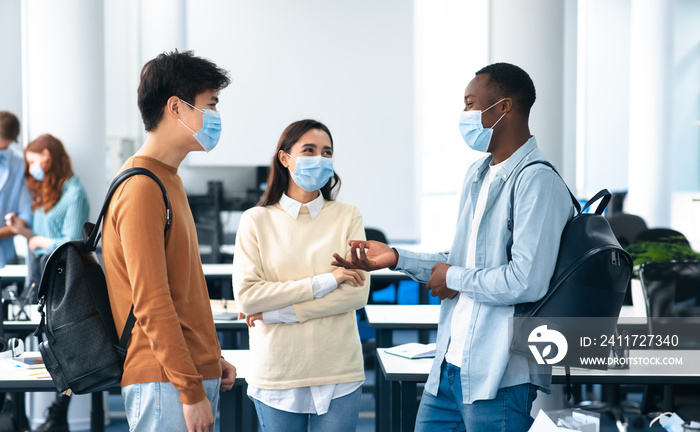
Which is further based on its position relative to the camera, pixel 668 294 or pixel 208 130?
pixel 668 294

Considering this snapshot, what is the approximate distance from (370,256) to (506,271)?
0.45 meters

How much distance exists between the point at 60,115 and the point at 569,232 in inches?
147

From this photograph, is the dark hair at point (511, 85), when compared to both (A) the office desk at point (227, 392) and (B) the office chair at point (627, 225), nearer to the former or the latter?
(A) the office desk at point (227, 392)

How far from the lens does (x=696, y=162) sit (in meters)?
9.48

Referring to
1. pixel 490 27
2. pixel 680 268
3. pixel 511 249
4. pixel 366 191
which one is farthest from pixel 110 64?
pixel 511 249

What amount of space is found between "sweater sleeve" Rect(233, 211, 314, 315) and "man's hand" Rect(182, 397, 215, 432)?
1.90 feet

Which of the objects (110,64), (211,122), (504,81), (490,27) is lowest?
(211,122)

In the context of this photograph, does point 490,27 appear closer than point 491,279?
No

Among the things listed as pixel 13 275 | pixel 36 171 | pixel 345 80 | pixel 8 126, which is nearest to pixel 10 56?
pixel 8 126

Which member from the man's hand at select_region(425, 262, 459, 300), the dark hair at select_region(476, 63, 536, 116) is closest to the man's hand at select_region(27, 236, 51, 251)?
the man's hand at select_region(425, 262, 459, 300)

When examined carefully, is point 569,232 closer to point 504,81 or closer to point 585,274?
point 585,274

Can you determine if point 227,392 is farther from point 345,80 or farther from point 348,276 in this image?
point 345,80

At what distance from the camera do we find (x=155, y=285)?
1.47 meters

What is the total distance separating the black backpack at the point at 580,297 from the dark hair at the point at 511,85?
0.35m
